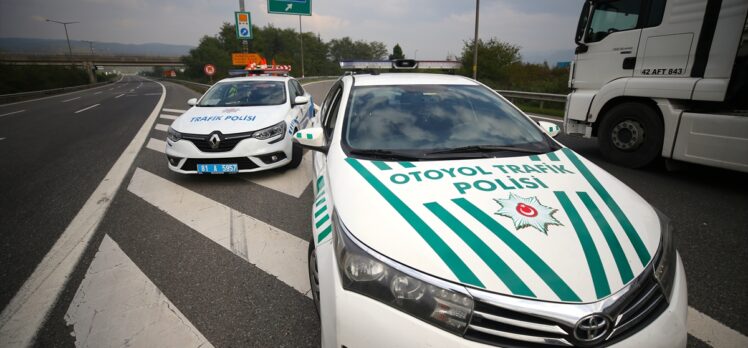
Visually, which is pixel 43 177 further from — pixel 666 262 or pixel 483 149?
pixel 666 262

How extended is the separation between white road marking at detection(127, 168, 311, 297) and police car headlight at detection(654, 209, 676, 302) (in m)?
1.93

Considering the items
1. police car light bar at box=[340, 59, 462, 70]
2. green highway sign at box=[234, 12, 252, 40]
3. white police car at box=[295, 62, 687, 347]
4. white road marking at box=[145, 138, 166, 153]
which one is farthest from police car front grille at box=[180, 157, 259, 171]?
green highway sign at box=[234, 12, 252, 40]

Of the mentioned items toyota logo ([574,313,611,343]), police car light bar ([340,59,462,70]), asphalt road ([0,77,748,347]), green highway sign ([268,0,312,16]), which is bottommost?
asphalt road ([0,77,748,347])

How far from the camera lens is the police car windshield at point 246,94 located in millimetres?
5836

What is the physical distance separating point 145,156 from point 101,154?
821 millimetres

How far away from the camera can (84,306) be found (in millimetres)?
2369

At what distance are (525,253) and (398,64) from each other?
127 inches

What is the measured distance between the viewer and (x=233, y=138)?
4598mm

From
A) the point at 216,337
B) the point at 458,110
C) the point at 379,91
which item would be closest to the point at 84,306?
the point at 216,337

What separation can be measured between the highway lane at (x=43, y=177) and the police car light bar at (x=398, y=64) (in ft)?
11.2

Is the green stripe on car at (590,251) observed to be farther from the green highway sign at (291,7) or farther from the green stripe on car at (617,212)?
the green highway sign at (291,7)

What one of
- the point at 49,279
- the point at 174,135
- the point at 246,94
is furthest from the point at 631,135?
the point at 49,279

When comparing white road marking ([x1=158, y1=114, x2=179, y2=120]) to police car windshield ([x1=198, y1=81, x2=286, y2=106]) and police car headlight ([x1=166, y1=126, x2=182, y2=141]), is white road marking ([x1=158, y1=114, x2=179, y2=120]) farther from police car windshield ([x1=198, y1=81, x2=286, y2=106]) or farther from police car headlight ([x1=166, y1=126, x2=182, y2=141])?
police car headlight ([x1=166, y1=126, x2=182, y2=141])

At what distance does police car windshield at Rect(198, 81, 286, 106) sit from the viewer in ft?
19.1
